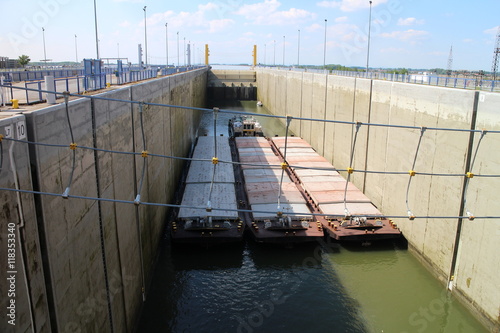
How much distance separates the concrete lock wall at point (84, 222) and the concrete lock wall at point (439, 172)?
11.5m

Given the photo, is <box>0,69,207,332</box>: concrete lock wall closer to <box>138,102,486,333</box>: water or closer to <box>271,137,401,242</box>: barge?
<box>138,102,486,333</box>: water

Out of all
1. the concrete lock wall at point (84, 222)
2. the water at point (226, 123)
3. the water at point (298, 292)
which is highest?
the concrete lock wall at point (84, 222)

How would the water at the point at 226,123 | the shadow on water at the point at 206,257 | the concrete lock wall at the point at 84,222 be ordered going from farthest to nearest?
the water at the point at 226,123
the shadow on water at the point at 206,257
the concrete lock wall at the point at 84,222

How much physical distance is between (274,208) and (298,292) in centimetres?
502

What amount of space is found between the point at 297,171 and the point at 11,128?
810 inches

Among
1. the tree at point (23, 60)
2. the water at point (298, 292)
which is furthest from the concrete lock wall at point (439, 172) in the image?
the tree at point (23, 60)

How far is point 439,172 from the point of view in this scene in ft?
55.3

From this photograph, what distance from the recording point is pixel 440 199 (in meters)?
16.5

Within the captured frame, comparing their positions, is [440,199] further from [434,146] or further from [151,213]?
[151,213]

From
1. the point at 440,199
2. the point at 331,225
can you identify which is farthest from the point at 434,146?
the point at 331,225

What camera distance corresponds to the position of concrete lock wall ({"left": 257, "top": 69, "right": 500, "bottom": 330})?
13.7 metres

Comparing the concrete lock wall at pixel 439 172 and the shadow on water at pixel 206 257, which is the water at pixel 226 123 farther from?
the shadow on water at pixel 206 257

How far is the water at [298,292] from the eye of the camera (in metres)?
13.9

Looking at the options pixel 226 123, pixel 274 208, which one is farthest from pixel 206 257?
pixel 226 123
